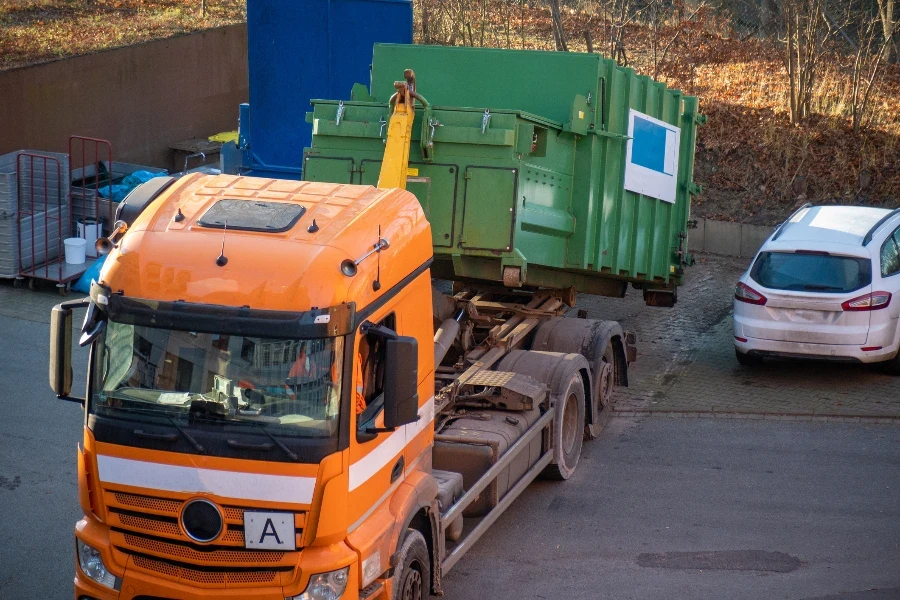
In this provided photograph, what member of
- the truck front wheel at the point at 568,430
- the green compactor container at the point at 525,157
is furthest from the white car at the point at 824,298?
the truck front wheel at the point at 568,430

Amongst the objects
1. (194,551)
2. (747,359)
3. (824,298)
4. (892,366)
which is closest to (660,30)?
(747,359)

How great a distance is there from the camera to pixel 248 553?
5.35 m

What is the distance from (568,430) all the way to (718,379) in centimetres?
325

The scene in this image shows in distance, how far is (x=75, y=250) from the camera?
14.1 meters

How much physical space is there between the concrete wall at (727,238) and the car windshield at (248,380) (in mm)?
13454

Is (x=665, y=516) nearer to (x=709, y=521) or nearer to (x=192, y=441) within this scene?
(x=709, y=521)

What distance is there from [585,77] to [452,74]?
121cm

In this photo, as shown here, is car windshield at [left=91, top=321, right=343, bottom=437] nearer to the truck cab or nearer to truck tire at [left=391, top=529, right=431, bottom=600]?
the truck cab

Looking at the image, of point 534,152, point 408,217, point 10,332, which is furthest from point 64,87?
point 408,217

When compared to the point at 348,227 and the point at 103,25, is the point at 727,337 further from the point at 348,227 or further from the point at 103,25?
the point at 103,25

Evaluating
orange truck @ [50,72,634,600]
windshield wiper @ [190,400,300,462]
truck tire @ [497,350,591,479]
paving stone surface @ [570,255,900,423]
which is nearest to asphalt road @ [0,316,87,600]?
orange truck @ [50,72,634,600]

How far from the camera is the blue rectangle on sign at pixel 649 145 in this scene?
34.3 feet

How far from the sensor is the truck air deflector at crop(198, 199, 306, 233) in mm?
5594

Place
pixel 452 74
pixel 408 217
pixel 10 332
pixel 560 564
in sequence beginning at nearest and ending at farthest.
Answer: pixel 408 217 → pixel 560 564 → pixel 452 74 → pixel 10 332
